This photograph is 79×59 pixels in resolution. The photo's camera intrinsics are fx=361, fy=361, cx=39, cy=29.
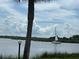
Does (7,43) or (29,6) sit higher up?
(29,6)

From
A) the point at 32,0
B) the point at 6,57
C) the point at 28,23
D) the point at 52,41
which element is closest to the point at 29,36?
the point at 28,23

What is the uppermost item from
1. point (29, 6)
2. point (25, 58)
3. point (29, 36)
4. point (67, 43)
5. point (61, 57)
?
point (29, 6)

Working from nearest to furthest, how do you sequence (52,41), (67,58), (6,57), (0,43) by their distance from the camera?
(6,57) < (67,58) < (0,43) < (52,41)

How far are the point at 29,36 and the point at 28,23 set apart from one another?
898mm

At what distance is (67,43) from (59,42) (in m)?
1.82

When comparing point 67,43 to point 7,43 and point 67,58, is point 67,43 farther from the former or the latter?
point 67,58

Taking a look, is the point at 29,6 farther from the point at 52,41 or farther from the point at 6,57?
the point at 52,41

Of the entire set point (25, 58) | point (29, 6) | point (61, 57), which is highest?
point (29, 6)

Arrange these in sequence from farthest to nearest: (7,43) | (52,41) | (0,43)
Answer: (52,41)
(7,43)
(0,43)

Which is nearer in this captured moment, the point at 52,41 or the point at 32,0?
the point at 32,0

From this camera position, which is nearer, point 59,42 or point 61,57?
point 61,57

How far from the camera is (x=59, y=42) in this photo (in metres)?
77.2

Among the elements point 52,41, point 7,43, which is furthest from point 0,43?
point 52,41

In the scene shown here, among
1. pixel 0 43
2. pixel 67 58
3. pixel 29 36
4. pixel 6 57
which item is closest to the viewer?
pixel 29 36
